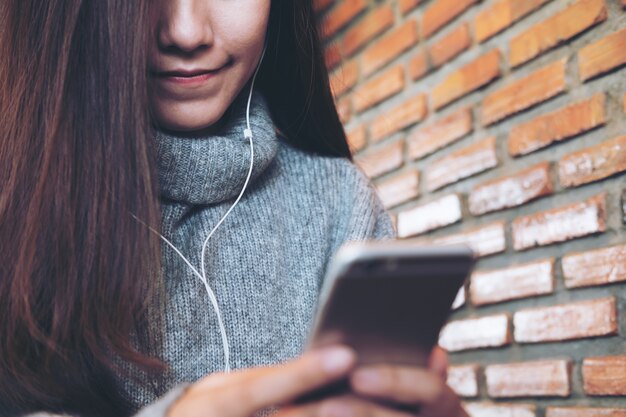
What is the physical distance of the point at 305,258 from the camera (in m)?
1.10

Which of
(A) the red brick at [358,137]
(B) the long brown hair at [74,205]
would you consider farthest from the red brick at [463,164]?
(B) the long brown hair at [74,205]

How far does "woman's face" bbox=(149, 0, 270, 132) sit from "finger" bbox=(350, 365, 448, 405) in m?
0.55

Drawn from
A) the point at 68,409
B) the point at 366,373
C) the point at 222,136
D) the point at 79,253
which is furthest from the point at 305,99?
the point at 366,373

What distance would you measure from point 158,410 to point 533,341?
977 mm

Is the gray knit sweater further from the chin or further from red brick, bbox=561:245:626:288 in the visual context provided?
red brick, bbox=561:245:626:288

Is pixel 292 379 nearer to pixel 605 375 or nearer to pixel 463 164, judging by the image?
pixel 605 375

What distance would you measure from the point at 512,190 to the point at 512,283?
0.62 ft

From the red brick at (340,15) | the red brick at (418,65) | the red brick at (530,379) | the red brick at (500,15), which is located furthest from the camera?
the red brick at (340,15)

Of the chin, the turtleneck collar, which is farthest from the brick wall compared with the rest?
the chin

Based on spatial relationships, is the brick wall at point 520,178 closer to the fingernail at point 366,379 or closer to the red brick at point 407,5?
the red brick at point 407,5

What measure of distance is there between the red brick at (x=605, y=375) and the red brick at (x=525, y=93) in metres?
0.50

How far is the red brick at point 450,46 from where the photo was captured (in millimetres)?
1650

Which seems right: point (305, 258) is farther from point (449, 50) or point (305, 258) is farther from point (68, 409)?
point (449, 50)

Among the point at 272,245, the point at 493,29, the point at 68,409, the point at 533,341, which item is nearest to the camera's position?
the point at 68,409
